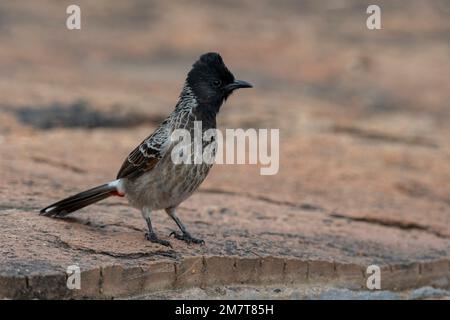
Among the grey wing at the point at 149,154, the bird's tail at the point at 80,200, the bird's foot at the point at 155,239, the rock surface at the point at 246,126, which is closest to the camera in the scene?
the rock surface at the point at 246,126

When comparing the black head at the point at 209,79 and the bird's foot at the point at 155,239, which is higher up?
the black head at the point at 209,79

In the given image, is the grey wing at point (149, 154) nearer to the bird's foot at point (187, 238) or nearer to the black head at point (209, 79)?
the black head at point (209, 79)

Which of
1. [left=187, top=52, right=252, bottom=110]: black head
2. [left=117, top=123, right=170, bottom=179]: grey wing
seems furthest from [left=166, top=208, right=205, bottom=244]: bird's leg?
[left=187, top=52, right=252, bottom=110]: black head

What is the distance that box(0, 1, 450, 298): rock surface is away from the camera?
6191 millimetres

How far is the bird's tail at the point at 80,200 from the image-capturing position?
6.61 meters

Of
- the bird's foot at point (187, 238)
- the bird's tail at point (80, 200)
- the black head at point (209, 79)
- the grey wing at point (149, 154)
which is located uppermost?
the black head at point (209, 79)

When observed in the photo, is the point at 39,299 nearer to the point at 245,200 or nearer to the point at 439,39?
the point at 245,200

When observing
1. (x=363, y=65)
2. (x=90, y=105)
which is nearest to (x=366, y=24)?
(x=363, y=65)

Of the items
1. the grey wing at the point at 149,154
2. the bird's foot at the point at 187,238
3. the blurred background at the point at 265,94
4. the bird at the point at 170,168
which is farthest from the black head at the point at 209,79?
the blurred background at the point at 265,94

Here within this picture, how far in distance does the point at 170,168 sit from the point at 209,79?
81 cm

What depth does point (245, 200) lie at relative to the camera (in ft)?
27.5

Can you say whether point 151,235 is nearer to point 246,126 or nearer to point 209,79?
point 209,79

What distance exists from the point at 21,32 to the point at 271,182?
8493 mm

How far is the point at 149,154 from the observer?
21.2 feet
